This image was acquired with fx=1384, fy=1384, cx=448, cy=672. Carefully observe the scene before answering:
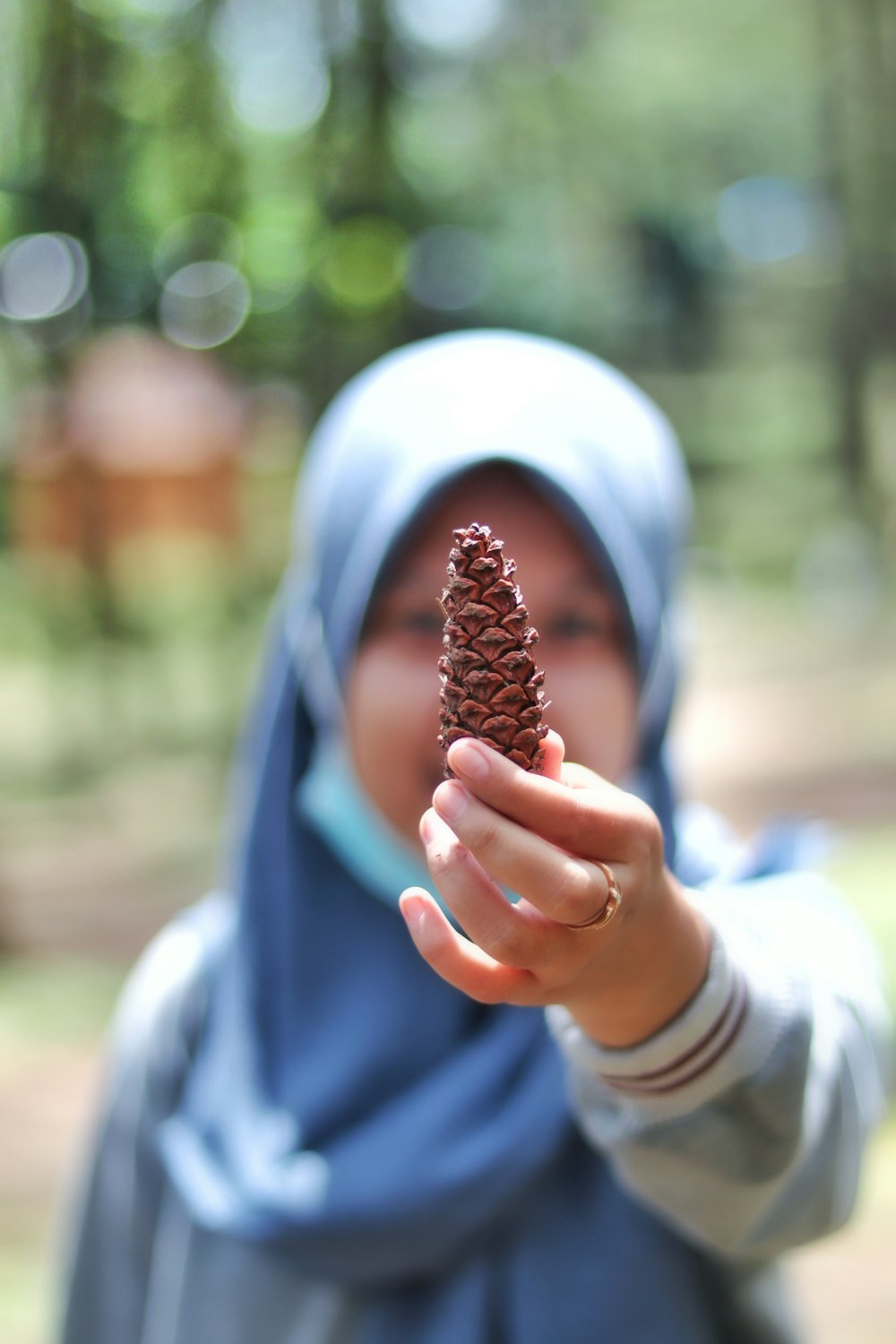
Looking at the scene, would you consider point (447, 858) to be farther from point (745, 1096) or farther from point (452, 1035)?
point (452, 1035)

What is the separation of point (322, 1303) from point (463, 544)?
1006 mm

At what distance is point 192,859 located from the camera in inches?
283

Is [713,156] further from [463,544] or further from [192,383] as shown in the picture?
[463,544]

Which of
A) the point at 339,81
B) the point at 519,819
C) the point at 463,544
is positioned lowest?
the point at 519,819

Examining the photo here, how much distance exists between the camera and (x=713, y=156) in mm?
20734

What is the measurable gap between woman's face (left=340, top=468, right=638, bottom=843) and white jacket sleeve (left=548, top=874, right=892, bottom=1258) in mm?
234

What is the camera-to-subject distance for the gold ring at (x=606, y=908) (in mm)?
897

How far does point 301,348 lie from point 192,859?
10.9ft

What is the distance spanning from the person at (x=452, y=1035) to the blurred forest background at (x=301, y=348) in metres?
1.61

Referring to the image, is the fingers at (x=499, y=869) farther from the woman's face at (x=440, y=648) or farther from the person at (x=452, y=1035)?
the woman's face at (x=440, y=648)

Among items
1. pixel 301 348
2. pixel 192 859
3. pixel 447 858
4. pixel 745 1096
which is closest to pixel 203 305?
pixel 301 348

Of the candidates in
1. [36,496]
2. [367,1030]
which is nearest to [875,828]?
[367,1030]

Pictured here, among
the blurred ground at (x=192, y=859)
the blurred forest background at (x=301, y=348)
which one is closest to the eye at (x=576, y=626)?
the blurred ground at (x=192, y=859)

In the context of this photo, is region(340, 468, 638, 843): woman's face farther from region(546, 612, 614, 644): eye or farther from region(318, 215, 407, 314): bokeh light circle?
region(318, 215, 407, 314): bokeh light circle
